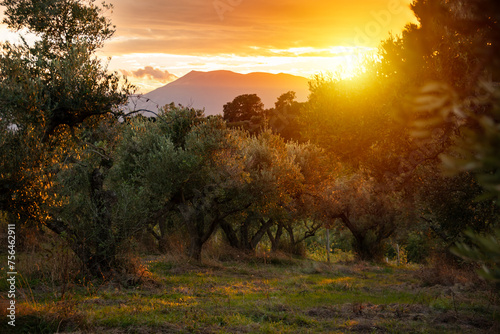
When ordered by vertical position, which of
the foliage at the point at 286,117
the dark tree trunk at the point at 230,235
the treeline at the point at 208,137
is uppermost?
the foliage at the point at 286,117

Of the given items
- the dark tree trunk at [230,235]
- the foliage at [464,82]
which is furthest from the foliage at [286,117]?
the foliage at [464,82]

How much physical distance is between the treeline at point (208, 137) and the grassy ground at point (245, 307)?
199cm

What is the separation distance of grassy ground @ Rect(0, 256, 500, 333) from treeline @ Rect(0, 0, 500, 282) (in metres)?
1.99

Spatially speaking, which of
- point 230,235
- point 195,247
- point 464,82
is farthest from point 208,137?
point 464,82

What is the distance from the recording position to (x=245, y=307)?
46.3 feet

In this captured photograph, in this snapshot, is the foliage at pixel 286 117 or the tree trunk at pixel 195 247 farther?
the foliage at pixel 286 117

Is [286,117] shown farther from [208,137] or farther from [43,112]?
[43,112]

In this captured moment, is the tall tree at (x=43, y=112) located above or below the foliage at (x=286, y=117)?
below

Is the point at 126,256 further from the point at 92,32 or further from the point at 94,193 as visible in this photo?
the point at 92,32

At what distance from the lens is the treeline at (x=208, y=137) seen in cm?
1112

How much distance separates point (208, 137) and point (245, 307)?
11714mm

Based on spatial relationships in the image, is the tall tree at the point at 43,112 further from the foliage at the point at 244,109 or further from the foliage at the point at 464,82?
the foliage at the point at 244,109

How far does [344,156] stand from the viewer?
54.5 feet

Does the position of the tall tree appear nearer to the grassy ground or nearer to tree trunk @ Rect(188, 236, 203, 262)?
the grassy ground
